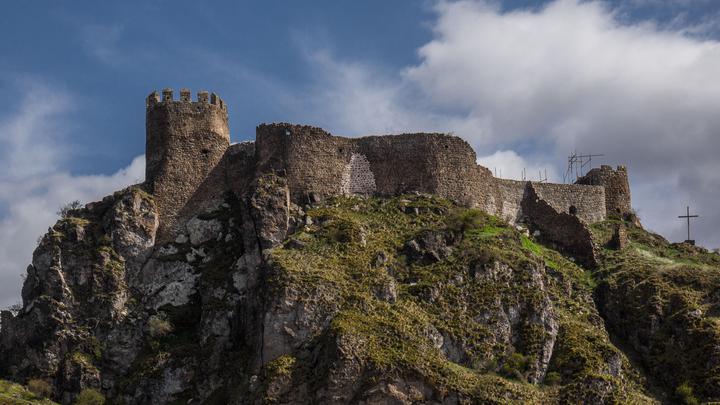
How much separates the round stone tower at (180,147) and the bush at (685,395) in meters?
31.7

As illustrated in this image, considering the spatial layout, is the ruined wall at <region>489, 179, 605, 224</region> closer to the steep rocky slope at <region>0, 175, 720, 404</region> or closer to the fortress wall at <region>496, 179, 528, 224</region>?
the fortress wall at <region>496, 179, 528, 224</region>

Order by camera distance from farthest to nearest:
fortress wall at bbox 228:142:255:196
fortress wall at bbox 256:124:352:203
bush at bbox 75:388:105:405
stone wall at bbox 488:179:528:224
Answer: stone wall at bbox 488:179:528:224, fortress wall at bbox 228:142:255:196, fortress wall at bbox 256:124:352:203, bush at bbox 75:388:105:405

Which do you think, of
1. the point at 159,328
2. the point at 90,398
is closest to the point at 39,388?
the point at 90,398

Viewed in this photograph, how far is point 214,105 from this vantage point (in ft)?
280

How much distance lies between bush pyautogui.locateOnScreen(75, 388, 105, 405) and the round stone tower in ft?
39.4

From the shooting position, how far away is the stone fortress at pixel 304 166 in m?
81.8

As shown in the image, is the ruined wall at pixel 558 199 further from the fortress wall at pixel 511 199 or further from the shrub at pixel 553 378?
the shrub at pixel 553 378

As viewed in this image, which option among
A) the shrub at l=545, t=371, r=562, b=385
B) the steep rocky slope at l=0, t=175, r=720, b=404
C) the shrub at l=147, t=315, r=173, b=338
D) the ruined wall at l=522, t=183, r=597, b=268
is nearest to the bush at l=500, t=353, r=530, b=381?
the steep rocky slope at l=0, t=175, r=720, b=404

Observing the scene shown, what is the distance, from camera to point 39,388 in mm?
73875

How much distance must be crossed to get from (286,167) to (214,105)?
7.55 m

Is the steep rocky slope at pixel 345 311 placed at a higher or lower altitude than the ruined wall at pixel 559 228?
lower

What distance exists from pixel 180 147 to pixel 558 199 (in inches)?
1002

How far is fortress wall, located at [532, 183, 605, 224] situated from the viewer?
292ft

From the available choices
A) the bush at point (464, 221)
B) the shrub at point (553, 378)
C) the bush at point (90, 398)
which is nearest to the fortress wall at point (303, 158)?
the bush at point (464, 221)
